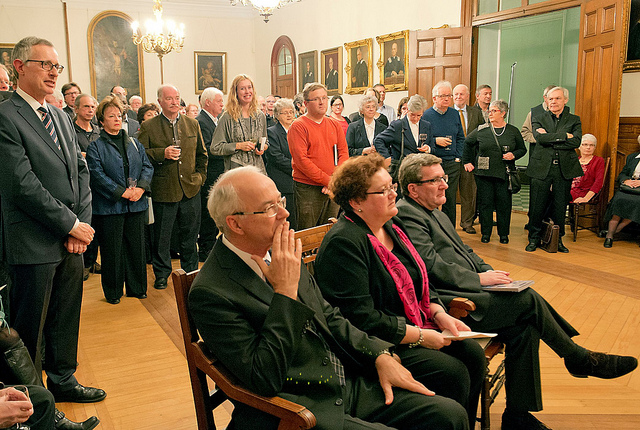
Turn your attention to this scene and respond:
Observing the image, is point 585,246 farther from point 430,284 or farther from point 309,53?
point 309,53

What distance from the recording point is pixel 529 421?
8.28 ft

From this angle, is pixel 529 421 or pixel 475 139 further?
pixel 475 139

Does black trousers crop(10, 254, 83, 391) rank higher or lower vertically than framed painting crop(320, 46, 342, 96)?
lower

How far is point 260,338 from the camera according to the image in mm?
1700

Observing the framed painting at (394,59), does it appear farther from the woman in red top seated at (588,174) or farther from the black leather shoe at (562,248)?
the black leather shoe at (562,248)

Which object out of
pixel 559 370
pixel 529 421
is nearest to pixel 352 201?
pixel 529 421

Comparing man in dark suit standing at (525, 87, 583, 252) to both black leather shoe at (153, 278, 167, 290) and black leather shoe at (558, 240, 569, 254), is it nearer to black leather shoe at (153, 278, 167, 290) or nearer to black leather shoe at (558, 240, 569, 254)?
black leather shoe at (558, 240, 569, 254)

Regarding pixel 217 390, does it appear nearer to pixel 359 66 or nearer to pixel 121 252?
pixel 121 252

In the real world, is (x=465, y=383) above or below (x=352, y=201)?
below

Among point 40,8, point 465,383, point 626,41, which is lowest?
point 465,383

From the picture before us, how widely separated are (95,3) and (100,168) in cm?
1047

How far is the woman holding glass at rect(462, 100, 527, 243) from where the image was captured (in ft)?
21.3

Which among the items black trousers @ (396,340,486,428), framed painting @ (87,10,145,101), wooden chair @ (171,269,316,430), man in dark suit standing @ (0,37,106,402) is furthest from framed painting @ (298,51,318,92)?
wooden chair @ (171,269,316,430)

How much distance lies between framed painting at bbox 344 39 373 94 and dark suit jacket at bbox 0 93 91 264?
8673 mm
